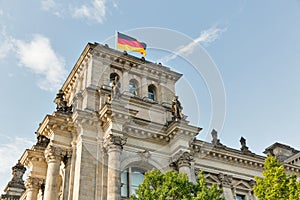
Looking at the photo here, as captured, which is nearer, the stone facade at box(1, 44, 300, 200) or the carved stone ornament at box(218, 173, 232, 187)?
the stone facade at box(1, 44, 300, 200)

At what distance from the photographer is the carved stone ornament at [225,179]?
28.1m

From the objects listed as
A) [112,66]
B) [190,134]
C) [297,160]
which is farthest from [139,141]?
[297,160]

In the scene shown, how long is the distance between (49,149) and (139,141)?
6.13 m

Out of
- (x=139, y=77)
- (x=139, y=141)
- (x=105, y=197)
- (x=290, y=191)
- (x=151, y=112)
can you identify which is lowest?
(x=290, y=191)

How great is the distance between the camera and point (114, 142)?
883 inches

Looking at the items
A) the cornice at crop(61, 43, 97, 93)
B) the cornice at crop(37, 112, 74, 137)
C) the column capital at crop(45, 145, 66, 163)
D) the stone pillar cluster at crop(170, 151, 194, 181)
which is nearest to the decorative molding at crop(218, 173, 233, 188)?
the stone pillar cluster at crop(170, 151, 194, 181)

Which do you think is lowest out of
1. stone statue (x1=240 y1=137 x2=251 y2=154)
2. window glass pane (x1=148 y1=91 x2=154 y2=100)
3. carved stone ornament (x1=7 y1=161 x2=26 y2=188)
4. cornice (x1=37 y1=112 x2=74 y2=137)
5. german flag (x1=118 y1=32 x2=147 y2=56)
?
cornice (x1=37 y1=112 x2=74 y2=137)

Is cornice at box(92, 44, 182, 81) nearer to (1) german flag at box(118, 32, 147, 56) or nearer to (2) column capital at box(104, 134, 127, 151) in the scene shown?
(1) german flag at box(118, 32, 147, 56)

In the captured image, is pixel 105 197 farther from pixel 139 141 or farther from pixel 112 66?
pixel 112 66

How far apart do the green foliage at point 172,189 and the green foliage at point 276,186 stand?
2.80 meters

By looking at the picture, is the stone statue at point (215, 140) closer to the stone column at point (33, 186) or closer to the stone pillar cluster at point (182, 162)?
the stone pillar cluster at point (182, 162)

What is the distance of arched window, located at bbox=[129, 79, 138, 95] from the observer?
3017 cm

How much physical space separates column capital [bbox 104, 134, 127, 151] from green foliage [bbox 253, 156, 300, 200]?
8.63 metres

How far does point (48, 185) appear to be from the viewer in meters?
22.2
